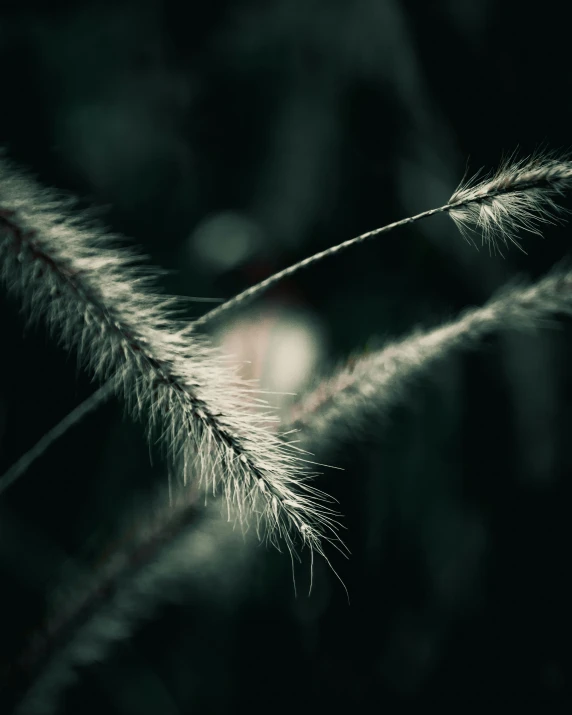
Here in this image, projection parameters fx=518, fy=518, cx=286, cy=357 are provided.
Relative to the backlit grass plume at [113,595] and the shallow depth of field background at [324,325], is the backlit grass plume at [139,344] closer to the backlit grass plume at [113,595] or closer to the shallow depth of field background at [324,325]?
the backlit grass plume at [113,595]

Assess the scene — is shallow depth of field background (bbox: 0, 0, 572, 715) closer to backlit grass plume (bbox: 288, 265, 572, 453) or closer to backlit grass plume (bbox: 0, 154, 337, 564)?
backlit grass plume (bbox: 288, 265, 572, 453)

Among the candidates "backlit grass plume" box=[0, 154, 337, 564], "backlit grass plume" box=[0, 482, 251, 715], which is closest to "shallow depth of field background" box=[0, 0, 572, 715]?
"backlit grass plume" box=[0, 482, 251, 715]

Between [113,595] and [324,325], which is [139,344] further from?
[324,325]

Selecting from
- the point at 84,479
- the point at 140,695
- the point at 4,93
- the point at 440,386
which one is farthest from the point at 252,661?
the point at 4,93

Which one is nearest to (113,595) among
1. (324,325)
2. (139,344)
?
(139,344)

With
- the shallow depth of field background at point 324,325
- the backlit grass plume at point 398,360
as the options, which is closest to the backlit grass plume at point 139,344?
the backlit grass plume at point 398,360

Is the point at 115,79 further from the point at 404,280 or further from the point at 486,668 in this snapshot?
the point at 486,668
